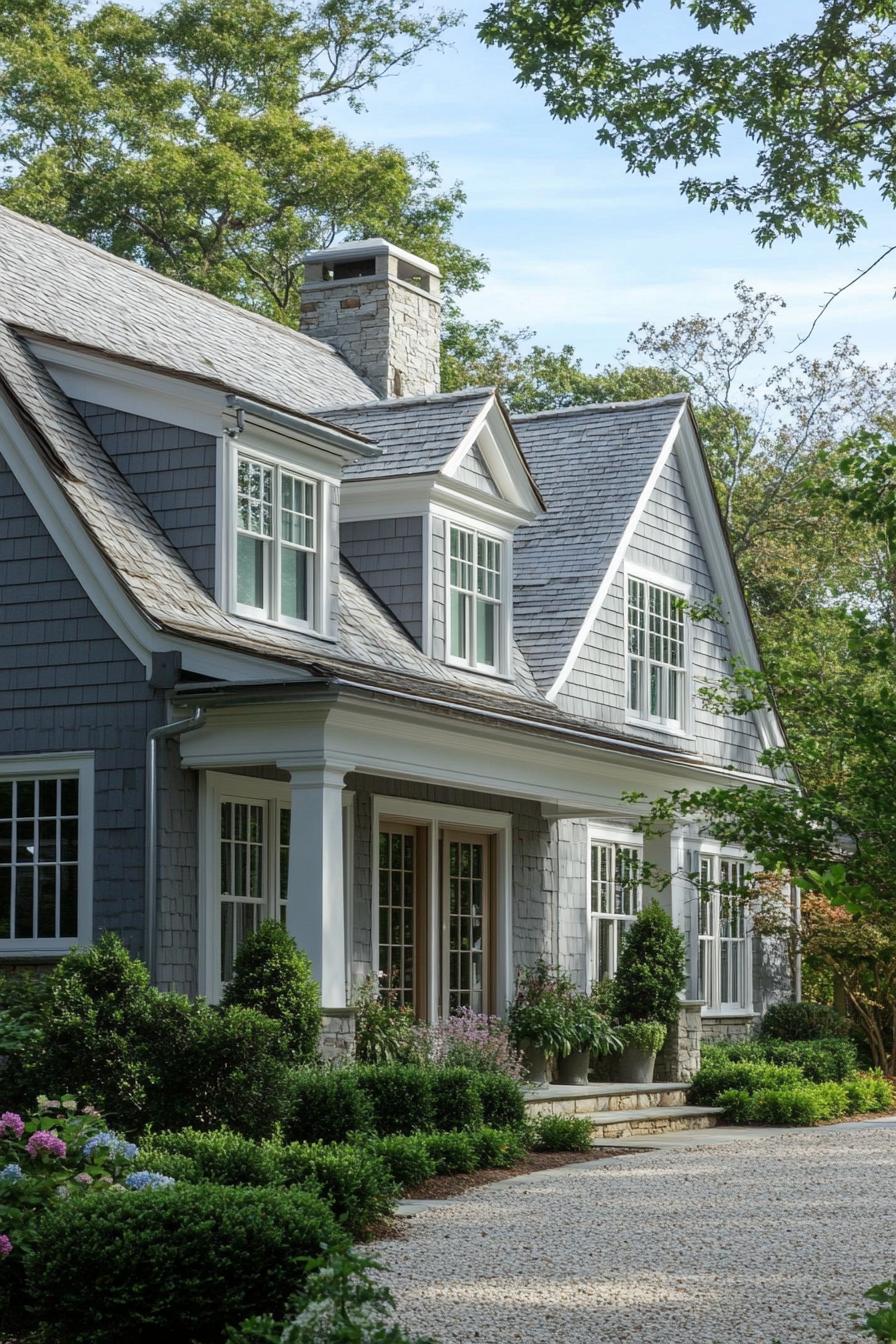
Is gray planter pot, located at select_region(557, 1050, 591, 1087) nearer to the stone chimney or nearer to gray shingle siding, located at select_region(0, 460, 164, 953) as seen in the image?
gray shingle siding, located at select_region(0, 460, 164, 953)

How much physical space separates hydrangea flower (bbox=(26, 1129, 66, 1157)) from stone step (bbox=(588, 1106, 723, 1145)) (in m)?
6.99

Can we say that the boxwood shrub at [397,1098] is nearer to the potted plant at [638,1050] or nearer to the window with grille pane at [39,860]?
the window with grille pane at [39,860]

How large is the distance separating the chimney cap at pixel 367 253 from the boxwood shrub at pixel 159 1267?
16.5m

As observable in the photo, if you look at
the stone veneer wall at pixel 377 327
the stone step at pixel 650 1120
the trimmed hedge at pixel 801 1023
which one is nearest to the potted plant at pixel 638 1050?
the stone step at pixel 650 1120

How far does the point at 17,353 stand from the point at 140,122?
19.7 m

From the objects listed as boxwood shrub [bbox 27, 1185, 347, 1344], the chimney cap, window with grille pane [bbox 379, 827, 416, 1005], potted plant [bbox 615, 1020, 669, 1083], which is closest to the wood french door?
window with grille pane [bbox 379, 827, 416, 1005]

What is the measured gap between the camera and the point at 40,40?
111 feet

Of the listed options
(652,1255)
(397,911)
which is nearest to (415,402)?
(397,911)

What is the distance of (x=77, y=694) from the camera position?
541 inches

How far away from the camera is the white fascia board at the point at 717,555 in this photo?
2248cm

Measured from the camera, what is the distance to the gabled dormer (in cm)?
1728

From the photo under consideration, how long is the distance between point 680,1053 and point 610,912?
2.36 meters

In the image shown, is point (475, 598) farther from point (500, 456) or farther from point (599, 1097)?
point (599, 1097)

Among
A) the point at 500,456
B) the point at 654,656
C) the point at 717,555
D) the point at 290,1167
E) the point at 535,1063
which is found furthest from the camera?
the point at 717,555
